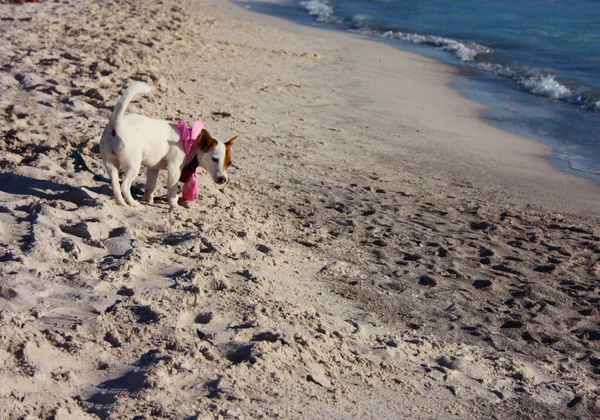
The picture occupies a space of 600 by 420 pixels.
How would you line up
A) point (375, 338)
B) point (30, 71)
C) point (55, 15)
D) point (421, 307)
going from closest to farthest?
point (375, 338), point (421, 307), point (30, 71), point (55, 15)

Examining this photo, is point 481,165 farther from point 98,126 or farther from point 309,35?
point 309,35

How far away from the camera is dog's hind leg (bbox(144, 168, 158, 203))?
5469mm

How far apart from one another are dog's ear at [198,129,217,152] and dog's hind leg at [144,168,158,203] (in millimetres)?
395

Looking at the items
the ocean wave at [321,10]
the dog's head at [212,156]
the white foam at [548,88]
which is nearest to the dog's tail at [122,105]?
the dog's head at [212,156]

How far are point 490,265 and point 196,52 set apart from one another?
7227mm

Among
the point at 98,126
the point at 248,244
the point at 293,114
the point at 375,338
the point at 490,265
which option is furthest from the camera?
the point at 293,114

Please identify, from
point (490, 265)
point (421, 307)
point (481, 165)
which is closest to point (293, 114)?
point (481, 165)

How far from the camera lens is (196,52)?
37.7 feet

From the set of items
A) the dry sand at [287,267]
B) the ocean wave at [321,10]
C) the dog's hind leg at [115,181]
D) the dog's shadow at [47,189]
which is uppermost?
the ocean wave at [321,10]

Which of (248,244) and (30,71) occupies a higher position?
(30,71)

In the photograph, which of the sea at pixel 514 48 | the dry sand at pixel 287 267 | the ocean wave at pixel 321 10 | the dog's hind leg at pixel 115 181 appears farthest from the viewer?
the ocean wave at pixel 321 10

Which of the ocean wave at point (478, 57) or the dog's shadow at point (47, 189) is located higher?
the ocean wave at point (478, 57)

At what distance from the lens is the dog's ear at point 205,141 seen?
537 centimetres

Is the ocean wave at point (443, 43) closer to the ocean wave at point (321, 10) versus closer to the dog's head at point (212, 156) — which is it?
the ocean wave at point (321, 10)
